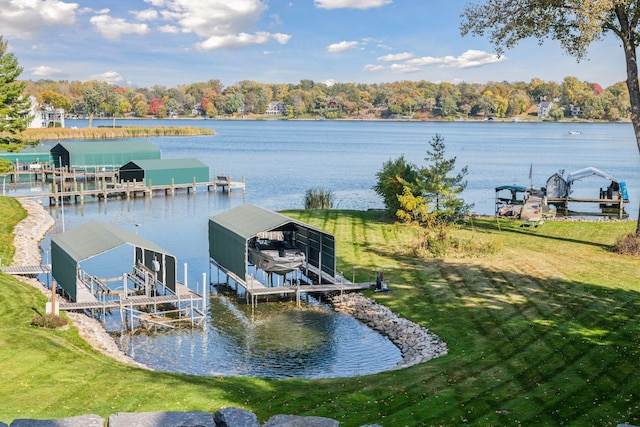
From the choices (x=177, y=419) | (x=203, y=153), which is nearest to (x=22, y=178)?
(x=203, y=153)

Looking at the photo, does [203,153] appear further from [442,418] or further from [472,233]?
[442,418]

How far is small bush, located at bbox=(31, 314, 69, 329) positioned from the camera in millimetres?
25498

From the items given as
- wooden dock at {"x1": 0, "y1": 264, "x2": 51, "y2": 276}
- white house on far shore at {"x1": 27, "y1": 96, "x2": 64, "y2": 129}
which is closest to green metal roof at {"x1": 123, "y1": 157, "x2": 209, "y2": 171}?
wooden dock at {"x1": 0, "y1": 264, "x2": 51, "y2": 276}

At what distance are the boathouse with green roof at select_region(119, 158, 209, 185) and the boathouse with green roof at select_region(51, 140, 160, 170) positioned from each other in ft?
30.6

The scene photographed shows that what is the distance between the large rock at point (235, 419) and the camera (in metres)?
10.8

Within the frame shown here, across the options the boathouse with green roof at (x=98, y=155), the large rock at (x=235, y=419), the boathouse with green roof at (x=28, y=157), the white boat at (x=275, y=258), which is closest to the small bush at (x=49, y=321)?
the white boat at (x=275, y=258)

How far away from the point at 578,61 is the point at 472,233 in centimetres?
1200

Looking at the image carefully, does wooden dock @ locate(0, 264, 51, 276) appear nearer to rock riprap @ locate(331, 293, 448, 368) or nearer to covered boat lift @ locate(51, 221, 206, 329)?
covered boat lift @ locate(51, 221, 206, 329)

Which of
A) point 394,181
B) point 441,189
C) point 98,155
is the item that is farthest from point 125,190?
point 441,189

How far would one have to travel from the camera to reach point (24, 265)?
37.0m

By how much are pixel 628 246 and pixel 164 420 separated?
32.3 m

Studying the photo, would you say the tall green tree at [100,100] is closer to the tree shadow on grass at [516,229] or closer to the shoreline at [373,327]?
the shoreline at [373,327]

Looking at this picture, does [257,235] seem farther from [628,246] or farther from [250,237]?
[628,246]

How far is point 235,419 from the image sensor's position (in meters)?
10.9
